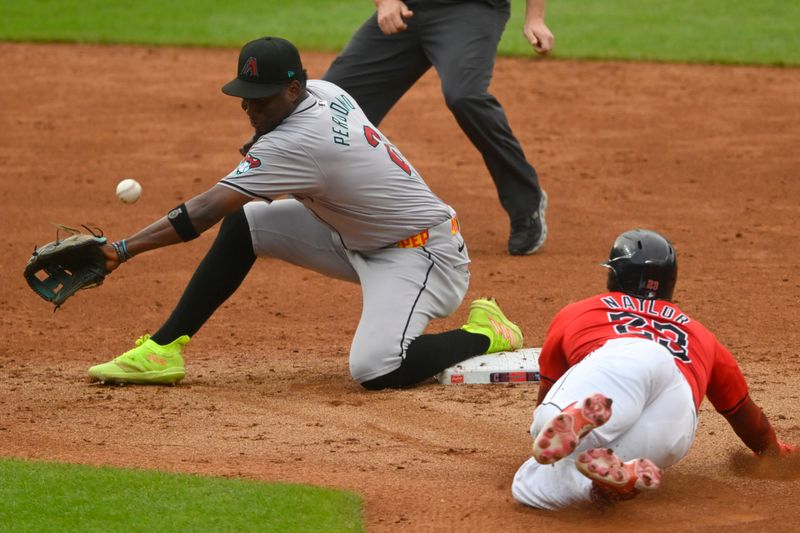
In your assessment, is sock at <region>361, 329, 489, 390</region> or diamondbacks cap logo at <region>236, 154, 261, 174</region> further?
sock at <region>361, 329, 489, 390</region>

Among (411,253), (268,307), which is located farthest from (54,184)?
(411,253)

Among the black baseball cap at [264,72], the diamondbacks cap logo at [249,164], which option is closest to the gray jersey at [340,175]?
the diamondbacks cap logo at [249,164]

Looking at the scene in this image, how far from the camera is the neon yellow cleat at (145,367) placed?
17.6ft

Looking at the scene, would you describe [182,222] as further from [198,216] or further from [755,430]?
[755,430]

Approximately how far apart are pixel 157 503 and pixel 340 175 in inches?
67.2

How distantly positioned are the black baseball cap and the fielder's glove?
0.78 meters

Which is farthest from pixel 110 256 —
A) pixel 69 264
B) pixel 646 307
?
pixel 646 307

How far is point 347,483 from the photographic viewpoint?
4.23 metres

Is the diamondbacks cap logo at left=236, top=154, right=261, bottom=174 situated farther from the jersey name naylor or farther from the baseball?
the baseball

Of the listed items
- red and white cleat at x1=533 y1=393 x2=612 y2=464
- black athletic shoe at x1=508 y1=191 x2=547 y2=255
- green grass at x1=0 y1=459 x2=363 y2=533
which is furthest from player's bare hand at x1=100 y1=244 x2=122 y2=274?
black athletic shoe at x1=508 y1=191 x2=547 y2=255

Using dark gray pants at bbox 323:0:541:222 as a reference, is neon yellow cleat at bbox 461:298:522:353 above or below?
below

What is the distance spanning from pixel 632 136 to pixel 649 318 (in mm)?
6051

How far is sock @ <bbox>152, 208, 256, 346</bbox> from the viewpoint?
18.0 ft

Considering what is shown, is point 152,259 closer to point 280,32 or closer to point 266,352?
point 266,352
